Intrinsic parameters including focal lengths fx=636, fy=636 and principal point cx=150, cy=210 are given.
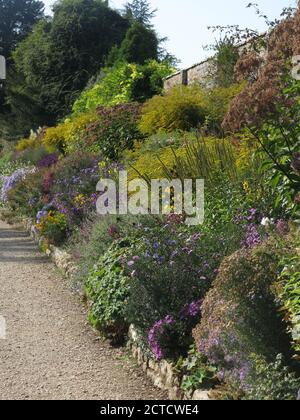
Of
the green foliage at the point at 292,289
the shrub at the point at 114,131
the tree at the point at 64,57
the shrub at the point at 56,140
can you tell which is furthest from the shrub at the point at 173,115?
the tree at the point at 64,57

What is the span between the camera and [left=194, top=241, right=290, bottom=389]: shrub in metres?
3.73

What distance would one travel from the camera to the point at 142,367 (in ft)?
15.7

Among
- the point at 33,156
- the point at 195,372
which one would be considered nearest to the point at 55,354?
the point at 195,372

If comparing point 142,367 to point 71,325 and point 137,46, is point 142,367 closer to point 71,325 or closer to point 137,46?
point 71,325

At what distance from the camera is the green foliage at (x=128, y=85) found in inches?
782

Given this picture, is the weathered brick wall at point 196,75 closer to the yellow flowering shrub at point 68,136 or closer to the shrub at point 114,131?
the shrub at point 114,131

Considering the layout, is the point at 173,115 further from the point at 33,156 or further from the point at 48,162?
the point at 33,156

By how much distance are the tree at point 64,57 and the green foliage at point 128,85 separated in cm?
511

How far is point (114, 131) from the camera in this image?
12398mm

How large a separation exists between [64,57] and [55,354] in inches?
923

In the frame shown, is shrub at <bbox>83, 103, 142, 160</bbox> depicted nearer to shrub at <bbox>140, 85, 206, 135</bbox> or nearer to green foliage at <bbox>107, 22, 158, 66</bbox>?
shrub at <bbox>140, 85, 206, 135</bbox>

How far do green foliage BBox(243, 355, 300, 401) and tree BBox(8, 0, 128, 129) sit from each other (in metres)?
23.2

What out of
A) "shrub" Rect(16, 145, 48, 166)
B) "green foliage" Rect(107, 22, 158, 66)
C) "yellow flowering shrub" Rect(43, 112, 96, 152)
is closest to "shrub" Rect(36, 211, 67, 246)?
"yellow flowering shrub" Rect(43, 112, 96, 152)
